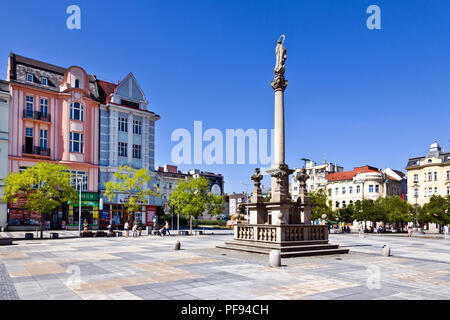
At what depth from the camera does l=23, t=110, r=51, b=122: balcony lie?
44178 mm

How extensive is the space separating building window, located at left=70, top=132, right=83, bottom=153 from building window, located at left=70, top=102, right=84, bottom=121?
2.06 m

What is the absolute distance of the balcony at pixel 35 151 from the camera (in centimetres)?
4409

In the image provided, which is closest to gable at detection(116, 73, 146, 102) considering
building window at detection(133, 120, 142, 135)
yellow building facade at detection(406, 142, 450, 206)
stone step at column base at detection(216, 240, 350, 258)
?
building window at detection(133, 120, 142, 135)

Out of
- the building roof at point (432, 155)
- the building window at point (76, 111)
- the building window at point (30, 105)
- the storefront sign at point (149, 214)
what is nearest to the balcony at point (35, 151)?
the building window at point (30, 105)

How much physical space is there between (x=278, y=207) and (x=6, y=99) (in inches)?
1471

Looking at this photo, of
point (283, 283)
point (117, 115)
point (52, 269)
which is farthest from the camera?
point (117, 115)

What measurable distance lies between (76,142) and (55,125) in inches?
126

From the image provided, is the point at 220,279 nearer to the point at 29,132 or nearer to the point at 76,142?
the point at 29,132

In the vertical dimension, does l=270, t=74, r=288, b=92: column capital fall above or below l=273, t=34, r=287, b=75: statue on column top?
below

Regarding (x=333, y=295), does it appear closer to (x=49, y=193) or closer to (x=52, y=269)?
(x=52, y=269)

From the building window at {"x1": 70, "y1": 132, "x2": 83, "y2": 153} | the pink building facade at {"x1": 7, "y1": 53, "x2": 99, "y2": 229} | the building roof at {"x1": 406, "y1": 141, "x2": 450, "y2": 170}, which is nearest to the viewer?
the pink building facade at {"x1": 7, "y1": 53, "x2": 99, "y2": 229}

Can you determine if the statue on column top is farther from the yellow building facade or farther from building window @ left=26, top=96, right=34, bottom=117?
the yellow building facade
